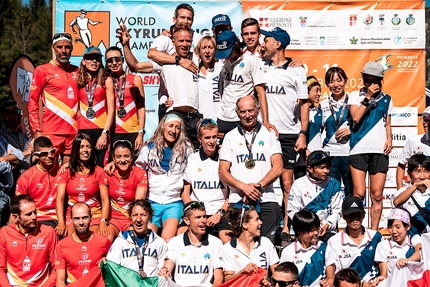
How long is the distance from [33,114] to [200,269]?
3.01 metres

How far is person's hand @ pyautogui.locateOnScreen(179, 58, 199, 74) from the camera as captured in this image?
27.7 ft

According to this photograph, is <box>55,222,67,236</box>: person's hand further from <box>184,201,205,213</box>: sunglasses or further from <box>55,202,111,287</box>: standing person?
<box>184,201,205,213</box>: sunglasses

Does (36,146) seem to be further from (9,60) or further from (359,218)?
(9,60)

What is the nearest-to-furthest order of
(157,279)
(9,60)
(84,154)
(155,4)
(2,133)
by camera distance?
(157,279), (84,154), (2,133), (155,4), (9,60)

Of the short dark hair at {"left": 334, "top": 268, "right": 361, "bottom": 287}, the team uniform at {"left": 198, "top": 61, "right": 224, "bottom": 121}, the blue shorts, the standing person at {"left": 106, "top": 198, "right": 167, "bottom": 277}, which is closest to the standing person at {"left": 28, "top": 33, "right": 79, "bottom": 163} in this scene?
the blue shorts

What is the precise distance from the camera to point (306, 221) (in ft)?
23.2

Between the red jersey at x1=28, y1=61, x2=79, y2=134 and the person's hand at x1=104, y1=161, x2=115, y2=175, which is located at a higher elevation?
the red jersey at x1=28, y1=61, x2=79, y2=134

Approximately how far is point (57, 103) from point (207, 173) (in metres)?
2.20

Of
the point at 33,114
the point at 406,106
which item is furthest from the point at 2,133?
the point at 406,106

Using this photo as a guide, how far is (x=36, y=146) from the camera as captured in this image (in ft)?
25.6

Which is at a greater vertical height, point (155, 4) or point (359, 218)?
point (155, 4)

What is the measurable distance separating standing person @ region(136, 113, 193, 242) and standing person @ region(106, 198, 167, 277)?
0.80 metres

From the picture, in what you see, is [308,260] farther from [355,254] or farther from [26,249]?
[26,249]

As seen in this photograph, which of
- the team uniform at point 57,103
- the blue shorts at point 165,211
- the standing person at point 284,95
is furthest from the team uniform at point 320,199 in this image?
the team uniform at point 57,103
